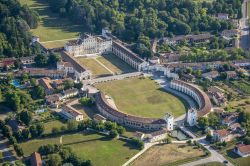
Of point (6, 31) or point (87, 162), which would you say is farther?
A: point (6, 31)

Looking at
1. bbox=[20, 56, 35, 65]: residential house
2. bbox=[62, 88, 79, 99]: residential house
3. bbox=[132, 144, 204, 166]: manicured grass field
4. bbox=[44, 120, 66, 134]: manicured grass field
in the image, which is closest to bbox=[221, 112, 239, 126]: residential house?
bbox=[132, 144, 204, 166]: manicured grass field

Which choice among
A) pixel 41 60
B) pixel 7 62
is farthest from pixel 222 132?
pixel 7 62

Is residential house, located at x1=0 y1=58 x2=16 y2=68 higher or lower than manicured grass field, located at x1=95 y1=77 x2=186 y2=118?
higher

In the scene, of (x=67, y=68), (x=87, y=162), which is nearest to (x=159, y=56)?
(x=67, y=68)

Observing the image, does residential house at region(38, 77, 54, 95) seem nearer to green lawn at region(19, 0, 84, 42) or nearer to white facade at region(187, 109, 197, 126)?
green lawn at region(19, 0, 84, 42)

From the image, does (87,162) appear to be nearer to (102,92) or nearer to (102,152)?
(102,152)

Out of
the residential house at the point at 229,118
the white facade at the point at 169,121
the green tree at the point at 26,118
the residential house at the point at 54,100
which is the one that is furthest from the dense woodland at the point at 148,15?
the green tree at the point at 26,118

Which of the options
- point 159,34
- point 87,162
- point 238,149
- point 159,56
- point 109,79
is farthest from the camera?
point 159,34
